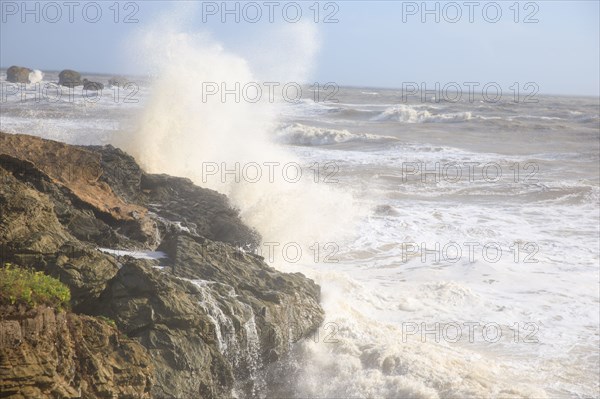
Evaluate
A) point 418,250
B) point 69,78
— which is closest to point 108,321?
point 418,250

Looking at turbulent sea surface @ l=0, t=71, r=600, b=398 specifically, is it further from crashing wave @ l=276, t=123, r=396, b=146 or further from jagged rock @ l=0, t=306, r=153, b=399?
crashing wave @ l=276, t=123, r=396, b=146

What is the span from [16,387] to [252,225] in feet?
22.7

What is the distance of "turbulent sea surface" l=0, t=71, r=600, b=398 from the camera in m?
7.23

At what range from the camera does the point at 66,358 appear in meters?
4.77

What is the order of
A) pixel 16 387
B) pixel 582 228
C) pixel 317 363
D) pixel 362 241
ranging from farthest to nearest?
pixel 582 228, pixel 362 241, pixel 317 363, pixel 16 387

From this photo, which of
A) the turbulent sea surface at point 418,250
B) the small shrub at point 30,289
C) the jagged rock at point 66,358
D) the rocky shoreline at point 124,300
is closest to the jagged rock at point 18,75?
the turbulent sea surface at point 418,250

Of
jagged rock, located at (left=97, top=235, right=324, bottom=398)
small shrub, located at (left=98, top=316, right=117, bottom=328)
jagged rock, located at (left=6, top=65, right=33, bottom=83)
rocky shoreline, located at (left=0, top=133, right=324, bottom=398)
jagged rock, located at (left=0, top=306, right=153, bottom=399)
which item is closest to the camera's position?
jagged rock, located at (left=0, top=306, right=153, bottom=399)

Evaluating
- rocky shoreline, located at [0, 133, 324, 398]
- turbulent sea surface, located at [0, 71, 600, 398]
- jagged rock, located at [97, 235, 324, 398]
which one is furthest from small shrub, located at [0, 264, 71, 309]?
turbulent sea surface, located at [0, 71, 600, 398]

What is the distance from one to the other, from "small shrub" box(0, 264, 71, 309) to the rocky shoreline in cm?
14

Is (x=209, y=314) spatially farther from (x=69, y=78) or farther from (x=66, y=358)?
(x=69, y=78)

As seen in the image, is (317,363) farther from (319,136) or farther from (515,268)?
(319,136)

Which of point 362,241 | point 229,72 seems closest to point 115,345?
point 362,241

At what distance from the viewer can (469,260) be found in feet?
38.1

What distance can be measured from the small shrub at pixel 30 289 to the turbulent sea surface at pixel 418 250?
2713 mm
